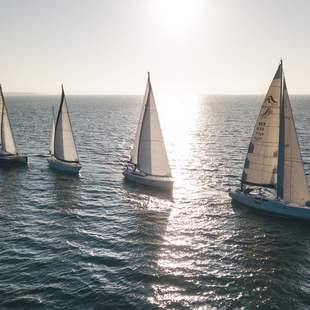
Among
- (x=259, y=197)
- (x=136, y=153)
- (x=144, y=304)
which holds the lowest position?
(x=144, y=304)

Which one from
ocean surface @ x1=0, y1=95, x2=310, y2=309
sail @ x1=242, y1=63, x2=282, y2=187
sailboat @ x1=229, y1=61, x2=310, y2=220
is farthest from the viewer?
sail @ x1=242, y1=63, x2=282, y2=187

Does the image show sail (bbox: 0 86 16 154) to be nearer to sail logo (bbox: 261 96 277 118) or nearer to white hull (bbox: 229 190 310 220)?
white hull (bbox: 229 190 310 220)

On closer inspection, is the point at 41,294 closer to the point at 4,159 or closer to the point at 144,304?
the point at 144,304

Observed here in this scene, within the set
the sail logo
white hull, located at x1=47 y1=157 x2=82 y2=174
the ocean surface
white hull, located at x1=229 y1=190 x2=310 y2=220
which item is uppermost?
the sail logo

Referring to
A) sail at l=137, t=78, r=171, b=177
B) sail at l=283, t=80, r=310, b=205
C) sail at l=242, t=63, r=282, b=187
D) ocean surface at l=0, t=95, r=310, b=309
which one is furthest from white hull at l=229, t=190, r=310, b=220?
sail at l=137, t=78, r=171, b=177

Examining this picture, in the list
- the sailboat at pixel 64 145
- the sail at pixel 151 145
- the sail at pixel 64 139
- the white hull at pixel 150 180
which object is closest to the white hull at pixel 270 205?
the white hull at pixel 150 180

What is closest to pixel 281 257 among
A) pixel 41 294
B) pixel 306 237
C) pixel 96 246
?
pixel 306 237

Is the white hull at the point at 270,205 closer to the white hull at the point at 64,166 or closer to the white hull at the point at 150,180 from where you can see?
the white hull at the point at 150,180
